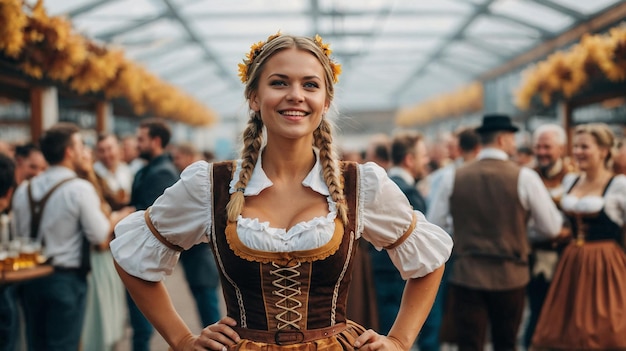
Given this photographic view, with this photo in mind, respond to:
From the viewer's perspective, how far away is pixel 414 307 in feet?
6.75

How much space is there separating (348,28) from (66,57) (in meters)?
8.97

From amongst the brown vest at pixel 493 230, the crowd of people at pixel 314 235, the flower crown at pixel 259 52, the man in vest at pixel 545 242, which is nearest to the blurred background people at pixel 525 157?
the crowd of people at pixel 314 235

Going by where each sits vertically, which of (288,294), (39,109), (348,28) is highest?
(348,28)

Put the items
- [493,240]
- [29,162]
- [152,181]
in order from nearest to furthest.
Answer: [493,240] < [152,181] < [29,162]

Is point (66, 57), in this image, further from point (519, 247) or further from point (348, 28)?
point (348, 28)

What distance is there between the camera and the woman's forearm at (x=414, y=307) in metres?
2.02

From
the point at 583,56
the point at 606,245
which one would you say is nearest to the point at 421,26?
the point at 583,56

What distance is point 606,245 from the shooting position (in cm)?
446

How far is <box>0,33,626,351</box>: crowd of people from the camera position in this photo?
76.6 inches

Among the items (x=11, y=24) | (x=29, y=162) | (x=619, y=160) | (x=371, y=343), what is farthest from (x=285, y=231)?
(x=619, y=160)

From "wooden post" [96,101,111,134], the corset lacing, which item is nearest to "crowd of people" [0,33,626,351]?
the corset lacing

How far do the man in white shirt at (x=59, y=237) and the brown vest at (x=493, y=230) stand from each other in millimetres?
2028

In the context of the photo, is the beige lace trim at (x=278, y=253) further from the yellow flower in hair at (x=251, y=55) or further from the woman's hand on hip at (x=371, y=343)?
the yellow flower in hair at (x=251, y=55)

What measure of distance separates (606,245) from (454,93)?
11.5 m
